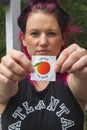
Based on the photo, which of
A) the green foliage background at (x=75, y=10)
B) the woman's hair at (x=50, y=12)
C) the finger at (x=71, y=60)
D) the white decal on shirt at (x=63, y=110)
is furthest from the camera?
the green foliage background at (x=75, y=10)

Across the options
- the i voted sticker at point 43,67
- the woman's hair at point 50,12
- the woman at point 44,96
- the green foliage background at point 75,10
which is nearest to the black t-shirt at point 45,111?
the woman at point 44,96

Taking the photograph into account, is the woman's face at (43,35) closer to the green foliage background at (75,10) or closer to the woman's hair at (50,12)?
the woman's hair at (50,12)

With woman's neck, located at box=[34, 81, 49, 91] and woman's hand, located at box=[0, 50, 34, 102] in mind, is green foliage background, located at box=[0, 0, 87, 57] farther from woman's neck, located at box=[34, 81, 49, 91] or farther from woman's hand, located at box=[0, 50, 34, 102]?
woman's hand, located at box=[0, 50, 34, 102]

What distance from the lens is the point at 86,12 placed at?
448 centimetres

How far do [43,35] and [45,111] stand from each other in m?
0.32

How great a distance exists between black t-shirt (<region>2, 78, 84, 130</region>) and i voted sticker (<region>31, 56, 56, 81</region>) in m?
0.24

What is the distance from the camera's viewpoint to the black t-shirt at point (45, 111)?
5.20 feet

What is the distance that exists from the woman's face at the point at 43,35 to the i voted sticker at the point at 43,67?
0.21 metres

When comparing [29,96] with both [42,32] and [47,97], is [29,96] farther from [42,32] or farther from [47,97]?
[42,32]

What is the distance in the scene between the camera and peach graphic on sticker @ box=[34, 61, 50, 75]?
4.48ft

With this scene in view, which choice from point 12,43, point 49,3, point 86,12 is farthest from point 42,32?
point 86,12

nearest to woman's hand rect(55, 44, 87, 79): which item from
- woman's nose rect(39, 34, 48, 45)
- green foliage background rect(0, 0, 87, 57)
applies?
woman's nose rect(39, 34, 48, 45)

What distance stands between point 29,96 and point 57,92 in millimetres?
121

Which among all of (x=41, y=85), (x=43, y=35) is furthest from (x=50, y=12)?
(x=41, y=85)
